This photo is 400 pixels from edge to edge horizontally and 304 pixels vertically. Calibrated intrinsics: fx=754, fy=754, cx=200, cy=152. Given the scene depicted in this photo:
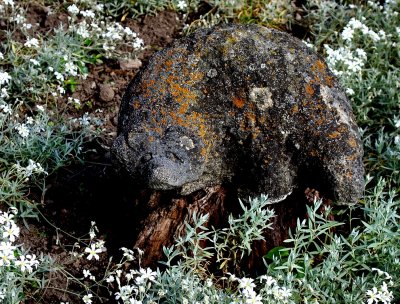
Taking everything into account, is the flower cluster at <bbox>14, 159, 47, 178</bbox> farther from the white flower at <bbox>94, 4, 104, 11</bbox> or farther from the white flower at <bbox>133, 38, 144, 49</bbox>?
the white flower at <bbox>94, 4, 104, 11</bbox>

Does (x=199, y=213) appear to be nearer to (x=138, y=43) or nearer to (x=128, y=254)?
(x=128, y=254)

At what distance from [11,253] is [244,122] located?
164 centimetres

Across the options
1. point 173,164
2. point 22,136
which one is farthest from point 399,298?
point 22,136

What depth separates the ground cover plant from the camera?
4691mm

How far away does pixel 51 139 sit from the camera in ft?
18.4

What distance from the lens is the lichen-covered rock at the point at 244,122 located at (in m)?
4.66

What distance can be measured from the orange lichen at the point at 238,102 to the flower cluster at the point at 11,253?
1.57 metres

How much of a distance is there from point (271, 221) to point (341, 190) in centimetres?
54

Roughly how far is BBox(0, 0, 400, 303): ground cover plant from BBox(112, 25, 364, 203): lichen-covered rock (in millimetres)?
262

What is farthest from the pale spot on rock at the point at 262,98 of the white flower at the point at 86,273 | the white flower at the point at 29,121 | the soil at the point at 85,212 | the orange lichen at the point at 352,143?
the white flower at the point at 29,121

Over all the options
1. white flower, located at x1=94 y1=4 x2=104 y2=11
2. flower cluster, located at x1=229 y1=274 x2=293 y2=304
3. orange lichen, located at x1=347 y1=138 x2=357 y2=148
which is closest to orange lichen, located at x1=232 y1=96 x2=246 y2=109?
orange lichen, located at x1=347 y1=138 x2=357 y2=148

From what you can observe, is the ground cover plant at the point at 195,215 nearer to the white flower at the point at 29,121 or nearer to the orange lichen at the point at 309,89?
the white flower at the point at 29,121

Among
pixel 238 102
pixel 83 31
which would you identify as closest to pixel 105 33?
pixel 83 31

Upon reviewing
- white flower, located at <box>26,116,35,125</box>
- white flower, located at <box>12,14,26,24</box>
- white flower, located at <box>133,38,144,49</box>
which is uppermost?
white flower, located at <box>133,38,144,49</box>
